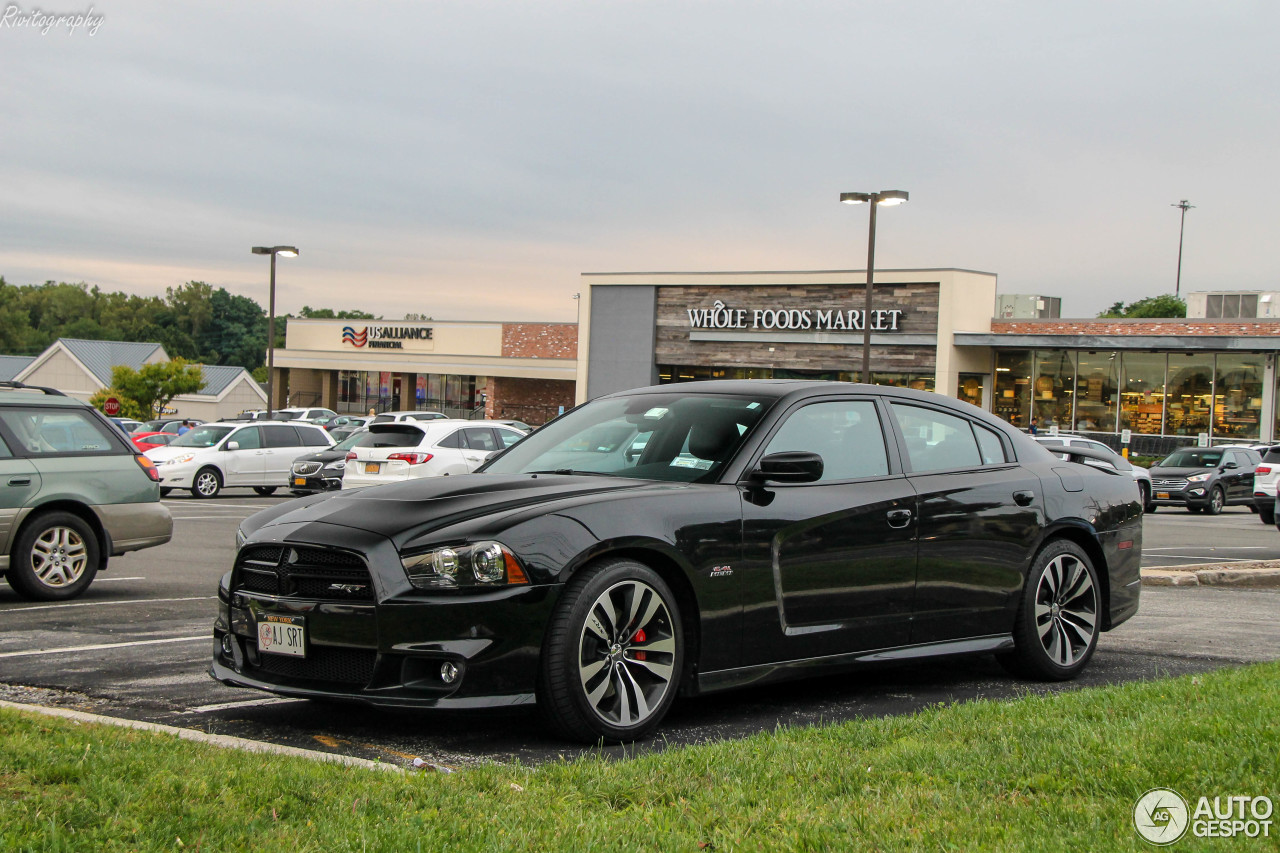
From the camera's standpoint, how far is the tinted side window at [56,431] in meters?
10.1

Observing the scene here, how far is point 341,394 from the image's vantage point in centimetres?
7012

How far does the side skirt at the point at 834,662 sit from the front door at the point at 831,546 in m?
0.04

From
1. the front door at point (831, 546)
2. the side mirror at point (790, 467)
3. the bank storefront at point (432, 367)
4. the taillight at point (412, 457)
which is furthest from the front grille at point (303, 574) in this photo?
the bank storefront at point (432, 367)

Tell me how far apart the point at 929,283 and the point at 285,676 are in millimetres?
39413

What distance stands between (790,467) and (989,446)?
2.03 meters

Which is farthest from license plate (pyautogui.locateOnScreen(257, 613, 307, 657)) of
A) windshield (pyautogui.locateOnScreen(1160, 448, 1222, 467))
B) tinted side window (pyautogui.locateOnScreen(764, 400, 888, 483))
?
windshield (pyautogui.locateOnScreen(1160, 448, 1222, 467))

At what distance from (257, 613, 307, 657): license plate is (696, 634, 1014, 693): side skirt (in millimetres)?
1740

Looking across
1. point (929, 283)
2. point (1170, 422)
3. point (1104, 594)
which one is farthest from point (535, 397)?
point (1104, 594)

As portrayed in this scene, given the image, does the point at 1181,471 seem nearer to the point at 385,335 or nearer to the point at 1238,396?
the point at 1238,396

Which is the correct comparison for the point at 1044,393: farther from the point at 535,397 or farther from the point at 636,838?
the point at 636,838

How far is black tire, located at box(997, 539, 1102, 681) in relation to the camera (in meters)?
7.05

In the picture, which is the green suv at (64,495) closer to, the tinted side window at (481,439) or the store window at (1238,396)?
the tinted side window at (481,439)

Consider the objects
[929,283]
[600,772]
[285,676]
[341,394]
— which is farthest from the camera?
[341,394]

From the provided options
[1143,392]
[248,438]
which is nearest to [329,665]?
[248,438]
